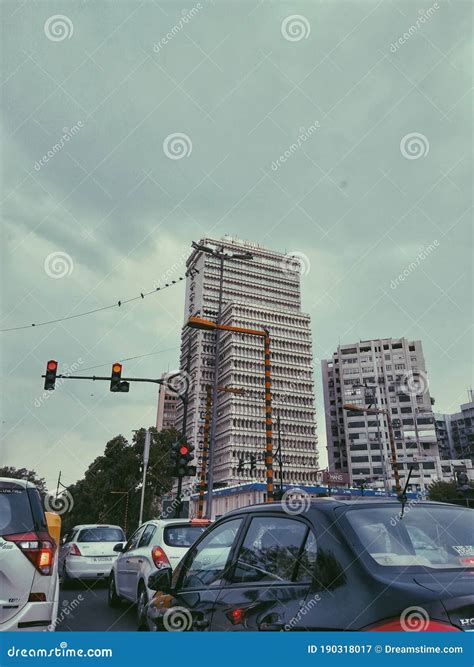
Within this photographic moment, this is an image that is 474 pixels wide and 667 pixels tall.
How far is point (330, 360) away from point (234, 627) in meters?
124

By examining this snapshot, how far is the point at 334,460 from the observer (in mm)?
111000

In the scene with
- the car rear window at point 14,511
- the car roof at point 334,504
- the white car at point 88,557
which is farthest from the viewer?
the white car at point 88,557

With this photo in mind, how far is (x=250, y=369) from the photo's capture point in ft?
373

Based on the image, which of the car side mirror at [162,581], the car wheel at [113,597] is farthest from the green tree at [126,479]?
the car side mirror at [162,581]

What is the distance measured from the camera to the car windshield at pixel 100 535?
11.0 metres

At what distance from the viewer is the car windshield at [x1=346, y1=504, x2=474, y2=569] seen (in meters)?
2.20

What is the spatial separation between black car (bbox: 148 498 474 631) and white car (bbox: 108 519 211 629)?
327 cm

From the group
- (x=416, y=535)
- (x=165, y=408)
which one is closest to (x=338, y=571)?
(x=416, y=535)

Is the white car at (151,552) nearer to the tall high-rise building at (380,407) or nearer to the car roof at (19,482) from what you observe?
the car roof at (19,482)

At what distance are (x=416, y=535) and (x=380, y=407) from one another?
11017cm

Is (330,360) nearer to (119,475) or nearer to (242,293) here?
(242,293)

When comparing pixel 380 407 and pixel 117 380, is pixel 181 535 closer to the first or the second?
pixel 117 380

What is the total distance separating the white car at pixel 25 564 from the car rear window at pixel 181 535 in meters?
2.73
